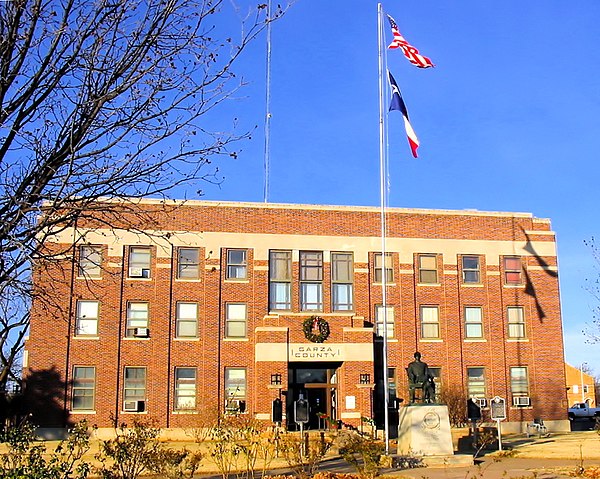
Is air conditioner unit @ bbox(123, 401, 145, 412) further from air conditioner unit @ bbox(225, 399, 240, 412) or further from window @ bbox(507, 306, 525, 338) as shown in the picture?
window @ bbox(507, 306, 525, 338)

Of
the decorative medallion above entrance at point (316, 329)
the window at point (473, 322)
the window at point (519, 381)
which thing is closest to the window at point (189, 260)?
the decorative medallion above entrance at point (316, 329)

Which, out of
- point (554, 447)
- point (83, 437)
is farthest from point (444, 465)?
point (83, 437)

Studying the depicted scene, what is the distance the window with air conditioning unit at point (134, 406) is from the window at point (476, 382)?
16.0 metres

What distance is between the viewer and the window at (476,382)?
3969 cm

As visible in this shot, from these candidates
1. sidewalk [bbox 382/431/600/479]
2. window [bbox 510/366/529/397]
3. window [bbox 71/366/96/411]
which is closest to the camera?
sidewalk [bbox 382/431/600/479]

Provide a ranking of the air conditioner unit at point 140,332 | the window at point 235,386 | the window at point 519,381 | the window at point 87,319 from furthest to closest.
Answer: the window at point 519,381 < the window at point 235,386 < the air conditioner unit at point 140,332 < the window at point 87,319

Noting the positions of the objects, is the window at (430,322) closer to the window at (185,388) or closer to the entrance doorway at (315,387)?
the entrance doorway at (315,387)

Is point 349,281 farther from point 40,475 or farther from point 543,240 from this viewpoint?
point 40,475

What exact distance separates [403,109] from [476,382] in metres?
15.6

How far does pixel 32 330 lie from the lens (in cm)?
3628

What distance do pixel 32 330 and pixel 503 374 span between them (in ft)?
75.4

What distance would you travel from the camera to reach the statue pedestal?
23.8m

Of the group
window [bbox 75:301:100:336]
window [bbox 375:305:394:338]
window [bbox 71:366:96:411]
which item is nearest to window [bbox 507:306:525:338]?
window [bbox 375:305:394:338]

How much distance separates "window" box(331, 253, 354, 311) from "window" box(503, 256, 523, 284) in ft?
27.2
